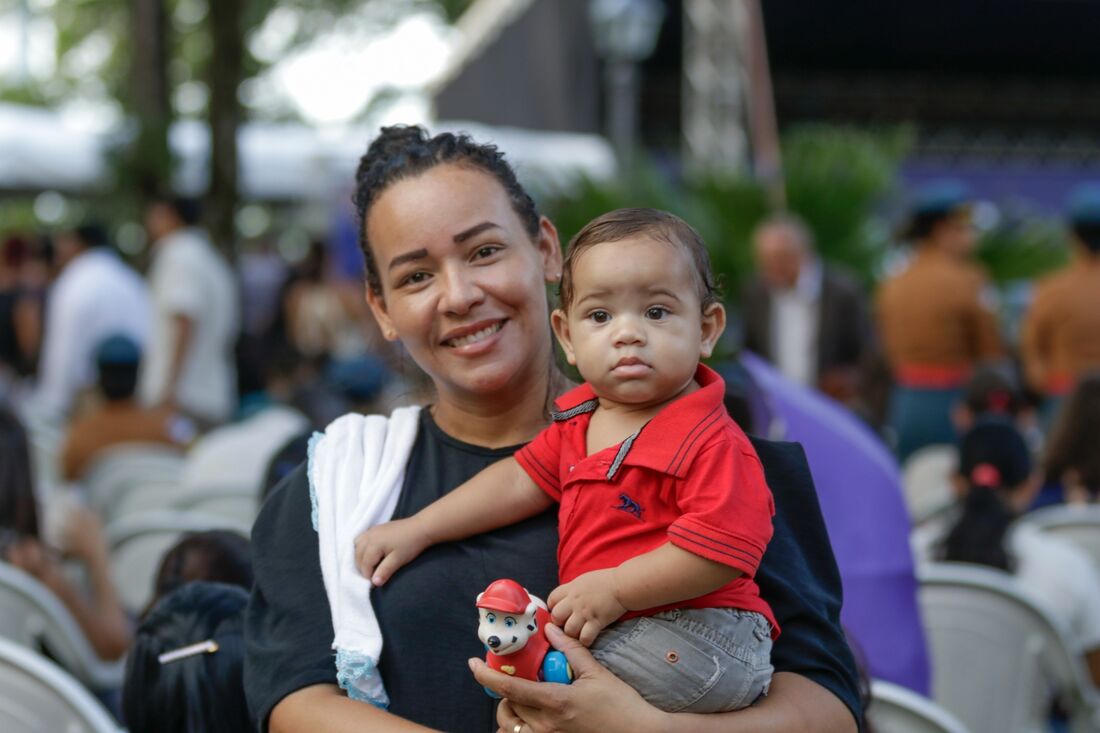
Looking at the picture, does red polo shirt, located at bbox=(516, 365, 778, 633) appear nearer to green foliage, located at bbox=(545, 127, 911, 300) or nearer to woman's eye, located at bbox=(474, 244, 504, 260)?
woman's eye, located at bbox=(474, 244, 504, 260)

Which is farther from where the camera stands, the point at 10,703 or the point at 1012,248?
the point at 1012,248

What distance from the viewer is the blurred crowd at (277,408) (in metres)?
3.63

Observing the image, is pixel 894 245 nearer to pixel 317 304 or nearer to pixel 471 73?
pixel 317 304

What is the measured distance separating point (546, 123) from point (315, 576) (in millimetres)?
17196

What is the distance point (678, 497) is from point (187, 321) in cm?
603

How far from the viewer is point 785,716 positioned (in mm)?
1865

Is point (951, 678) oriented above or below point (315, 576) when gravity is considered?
below

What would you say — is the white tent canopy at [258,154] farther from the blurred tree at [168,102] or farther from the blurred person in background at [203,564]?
the blurred person in background at [203,564]

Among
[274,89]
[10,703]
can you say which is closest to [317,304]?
[10,703]

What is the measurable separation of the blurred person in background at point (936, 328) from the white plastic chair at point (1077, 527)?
271 cm

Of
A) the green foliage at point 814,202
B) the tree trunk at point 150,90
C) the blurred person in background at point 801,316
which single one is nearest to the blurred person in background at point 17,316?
the tree trunk at point 150,90

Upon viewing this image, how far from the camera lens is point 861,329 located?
23.7 feet

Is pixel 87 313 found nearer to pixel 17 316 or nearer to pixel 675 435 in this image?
pixel 17 316

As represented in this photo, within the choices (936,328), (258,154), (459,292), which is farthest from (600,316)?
(258,154)
